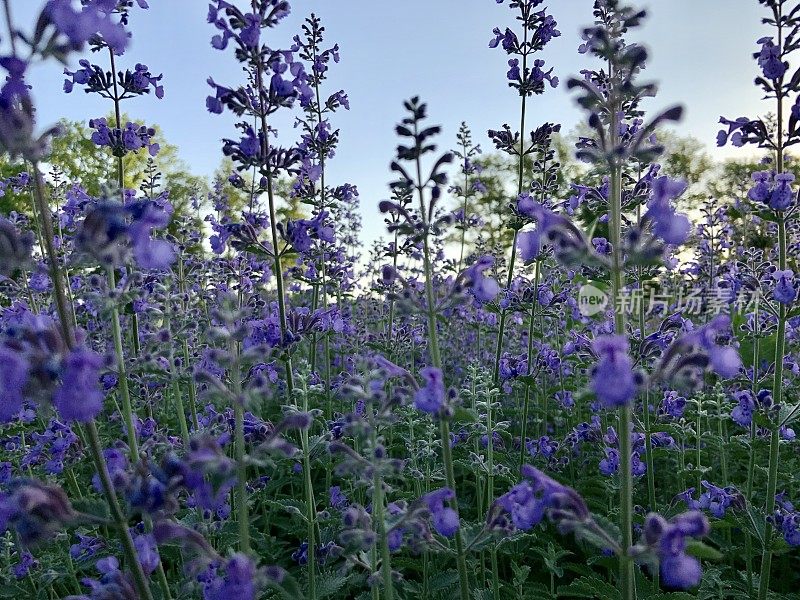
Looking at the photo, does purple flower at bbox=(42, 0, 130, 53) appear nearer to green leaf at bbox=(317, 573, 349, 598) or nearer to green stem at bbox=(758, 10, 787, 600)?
green leaf at bbox=(317, 573, 349, 598)

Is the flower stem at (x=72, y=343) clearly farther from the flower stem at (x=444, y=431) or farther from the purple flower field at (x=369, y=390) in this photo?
the flower stem at (x=444, y=431)

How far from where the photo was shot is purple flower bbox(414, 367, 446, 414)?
2.77 meters

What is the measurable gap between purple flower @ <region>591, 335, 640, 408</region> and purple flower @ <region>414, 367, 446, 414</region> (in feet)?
2.28

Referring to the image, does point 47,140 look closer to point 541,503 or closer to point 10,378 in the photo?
point 10,378

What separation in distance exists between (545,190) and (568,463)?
3088 millimetres

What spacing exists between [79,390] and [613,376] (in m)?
1.89

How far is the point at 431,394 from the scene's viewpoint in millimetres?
2812

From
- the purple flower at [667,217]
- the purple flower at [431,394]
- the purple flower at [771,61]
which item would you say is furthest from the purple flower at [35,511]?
the purple flower at [771,61]

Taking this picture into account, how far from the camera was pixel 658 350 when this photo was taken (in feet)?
12.9

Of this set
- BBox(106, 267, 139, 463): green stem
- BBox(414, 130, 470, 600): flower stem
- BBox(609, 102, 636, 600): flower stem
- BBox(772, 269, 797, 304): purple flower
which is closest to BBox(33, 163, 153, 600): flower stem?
BBox(106, 267, 139, 463): green stem

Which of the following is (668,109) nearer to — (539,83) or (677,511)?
(677,511)

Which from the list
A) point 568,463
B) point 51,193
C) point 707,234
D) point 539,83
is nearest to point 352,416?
point 568,463

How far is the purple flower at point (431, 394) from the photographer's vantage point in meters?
2.77

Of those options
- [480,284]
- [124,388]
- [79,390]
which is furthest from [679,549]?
[124,388]
